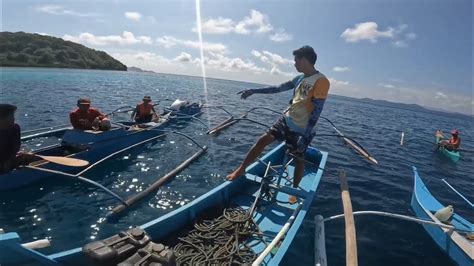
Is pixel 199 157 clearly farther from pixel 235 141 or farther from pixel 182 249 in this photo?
pixel 182 249

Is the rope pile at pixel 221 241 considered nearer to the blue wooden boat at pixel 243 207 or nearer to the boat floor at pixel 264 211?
the boat floor at pixel 264 211

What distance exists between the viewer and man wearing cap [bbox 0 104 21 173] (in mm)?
7148

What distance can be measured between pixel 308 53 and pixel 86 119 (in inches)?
341

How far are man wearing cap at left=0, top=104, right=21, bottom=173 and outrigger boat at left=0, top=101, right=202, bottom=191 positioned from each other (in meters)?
0.28

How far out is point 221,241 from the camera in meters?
5.61

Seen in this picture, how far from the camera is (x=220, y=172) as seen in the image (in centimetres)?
1202

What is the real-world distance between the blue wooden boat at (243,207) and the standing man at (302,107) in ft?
3.14

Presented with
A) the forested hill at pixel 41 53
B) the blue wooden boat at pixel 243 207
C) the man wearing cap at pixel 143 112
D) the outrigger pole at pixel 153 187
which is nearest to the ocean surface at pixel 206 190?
the outrigger pole at pixel 153 187

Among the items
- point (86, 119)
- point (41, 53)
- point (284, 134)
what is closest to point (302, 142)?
point (284, 134)

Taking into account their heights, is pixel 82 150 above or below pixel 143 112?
below

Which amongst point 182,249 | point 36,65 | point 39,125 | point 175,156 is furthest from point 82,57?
point 182,249

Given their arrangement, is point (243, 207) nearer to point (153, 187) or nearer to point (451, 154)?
point (153, 187)

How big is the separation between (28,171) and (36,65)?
100960mm

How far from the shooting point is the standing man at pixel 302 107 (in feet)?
19.8
